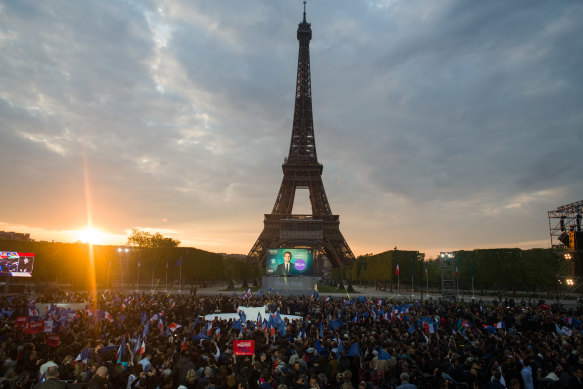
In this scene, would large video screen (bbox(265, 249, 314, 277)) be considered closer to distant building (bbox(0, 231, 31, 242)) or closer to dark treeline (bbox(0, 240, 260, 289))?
dark treeline (bbox(0, 240, 260, 289))

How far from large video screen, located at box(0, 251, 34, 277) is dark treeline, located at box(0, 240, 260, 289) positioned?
38.4 ft

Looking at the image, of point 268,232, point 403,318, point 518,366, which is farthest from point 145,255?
point 518,366

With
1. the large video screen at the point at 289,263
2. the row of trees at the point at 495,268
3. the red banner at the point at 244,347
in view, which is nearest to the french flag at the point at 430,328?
the red banner at the point at 244,347

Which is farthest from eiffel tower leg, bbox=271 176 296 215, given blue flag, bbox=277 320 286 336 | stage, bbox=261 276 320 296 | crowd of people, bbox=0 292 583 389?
blue flag, bbox=277 320 286 336

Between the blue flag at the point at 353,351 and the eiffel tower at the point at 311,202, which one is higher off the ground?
the eiffel tower at the point at 311,202

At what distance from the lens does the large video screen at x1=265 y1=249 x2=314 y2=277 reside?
146 ft

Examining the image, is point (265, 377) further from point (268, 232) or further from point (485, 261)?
point (268, 232)

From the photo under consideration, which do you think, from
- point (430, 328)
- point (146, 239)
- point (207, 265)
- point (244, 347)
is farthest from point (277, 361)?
point (146, 239)

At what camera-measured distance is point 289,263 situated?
146 feet

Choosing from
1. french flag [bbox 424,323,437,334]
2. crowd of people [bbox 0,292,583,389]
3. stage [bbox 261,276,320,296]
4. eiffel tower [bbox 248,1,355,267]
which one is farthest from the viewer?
eiffel tower [bbox 248,1,355,267]

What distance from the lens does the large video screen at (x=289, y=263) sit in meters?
44.4

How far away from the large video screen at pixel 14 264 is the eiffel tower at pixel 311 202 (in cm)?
3596

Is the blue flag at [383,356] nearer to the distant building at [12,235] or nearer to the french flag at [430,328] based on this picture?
the french flag at [430,328]

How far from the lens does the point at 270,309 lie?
25344mm
